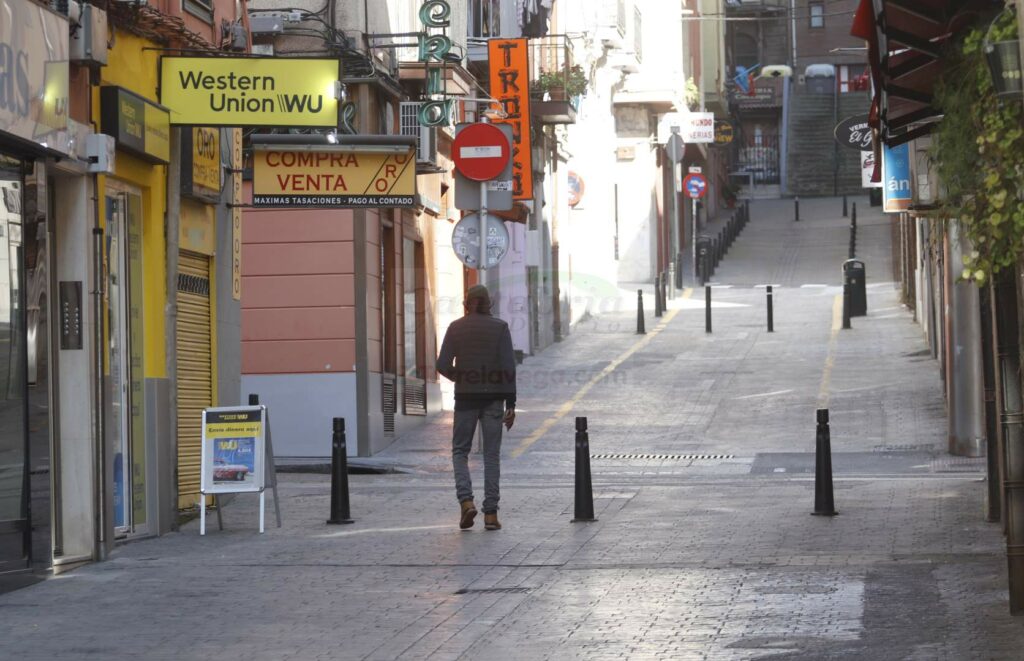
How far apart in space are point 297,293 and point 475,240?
2.86 m

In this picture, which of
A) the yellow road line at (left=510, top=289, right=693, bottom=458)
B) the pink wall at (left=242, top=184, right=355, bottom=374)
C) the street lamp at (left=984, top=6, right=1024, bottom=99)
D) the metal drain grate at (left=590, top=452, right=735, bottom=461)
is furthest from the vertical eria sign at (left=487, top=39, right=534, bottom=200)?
the street lamp at (left=984, top=6, right=1024, bottom=99)

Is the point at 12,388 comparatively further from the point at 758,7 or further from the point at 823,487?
the point at 758,7

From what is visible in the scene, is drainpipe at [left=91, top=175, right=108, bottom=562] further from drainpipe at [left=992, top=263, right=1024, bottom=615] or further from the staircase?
the staircase

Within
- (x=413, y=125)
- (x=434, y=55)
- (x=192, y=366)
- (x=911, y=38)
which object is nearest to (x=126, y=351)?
(x=192, y=366)

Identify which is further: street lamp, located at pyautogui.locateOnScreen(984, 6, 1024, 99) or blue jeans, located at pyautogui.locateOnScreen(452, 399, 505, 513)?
blue jeans, located at pyautogui.locateOnScreen(452, 399, 505, 513)

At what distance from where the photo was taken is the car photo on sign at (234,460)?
13.9m

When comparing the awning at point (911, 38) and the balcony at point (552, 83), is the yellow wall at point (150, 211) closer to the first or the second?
the awning at point (911, 38)

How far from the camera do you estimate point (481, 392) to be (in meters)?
13.8

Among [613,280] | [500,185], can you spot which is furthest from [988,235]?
[613,280]

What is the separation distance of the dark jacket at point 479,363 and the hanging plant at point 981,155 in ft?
16.6

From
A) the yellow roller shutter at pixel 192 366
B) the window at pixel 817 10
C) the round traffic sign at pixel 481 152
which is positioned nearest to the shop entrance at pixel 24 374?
the yellow roller shutter at pixel 192 366

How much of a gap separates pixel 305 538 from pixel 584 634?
4.94m

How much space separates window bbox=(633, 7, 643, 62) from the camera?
46891mm

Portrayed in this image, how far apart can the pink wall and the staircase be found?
52233mm
